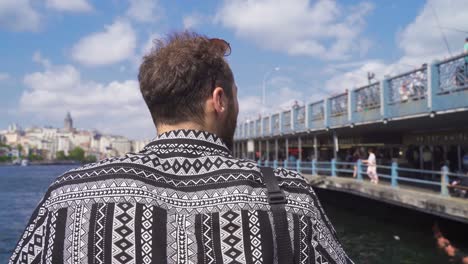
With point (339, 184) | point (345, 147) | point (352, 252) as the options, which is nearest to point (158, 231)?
point (352, 252)

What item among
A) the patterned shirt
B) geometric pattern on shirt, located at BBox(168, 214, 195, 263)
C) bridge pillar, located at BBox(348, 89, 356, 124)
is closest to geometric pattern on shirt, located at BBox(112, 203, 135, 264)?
the patterned shirt

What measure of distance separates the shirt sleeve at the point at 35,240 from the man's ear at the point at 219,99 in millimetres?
578

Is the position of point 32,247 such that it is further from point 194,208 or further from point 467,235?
point 467,235

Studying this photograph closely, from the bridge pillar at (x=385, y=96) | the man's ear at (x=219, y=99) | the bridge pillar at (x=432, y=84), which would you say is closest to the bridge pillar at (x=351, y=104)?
the bridge pillar at (x=385, y=96)

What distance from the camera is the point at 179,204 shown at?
1.40 m

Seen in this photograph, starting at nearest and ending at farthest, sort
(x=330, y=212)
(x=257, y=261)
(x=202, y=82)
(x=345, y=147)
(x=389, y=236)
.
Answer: (x=257, y=261) → (x=202, y=82) → (x=389, y=236) → (x=330, y=212) → (x=345, y=147)

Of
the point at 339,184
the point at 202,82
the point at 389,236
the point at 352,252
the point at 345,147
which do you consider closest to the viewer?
the point at 202,82

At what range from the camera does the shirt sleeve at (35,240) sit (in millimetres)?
1435

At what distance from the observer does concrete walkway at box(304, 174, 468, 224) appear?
34.4 feet

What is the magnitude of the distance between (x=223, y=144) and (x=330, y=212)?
746 inches

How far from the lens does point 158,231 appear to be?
137 cm

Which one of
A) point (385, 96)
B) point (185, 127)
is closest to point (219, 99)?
point (185, 127)

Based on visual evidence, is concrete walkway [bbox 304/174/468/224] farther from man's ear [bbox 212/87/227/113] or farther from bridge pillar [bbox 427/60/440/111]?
man's ear [bbox 212/87/227/113]

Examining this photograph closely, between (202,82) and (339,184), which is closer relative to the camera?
(202,82)
